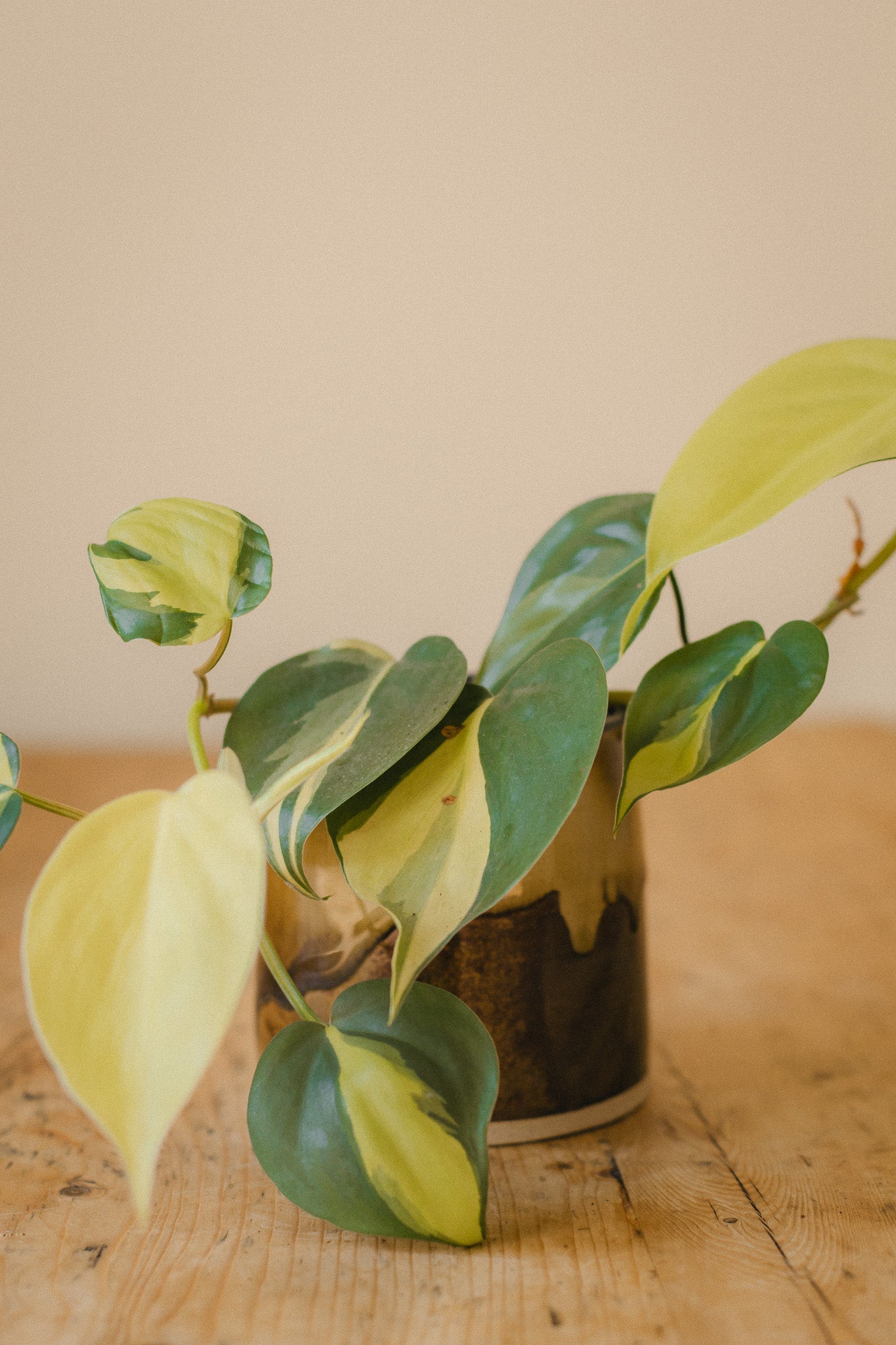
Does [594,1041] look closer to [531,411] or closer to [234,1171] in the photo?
[234,1171]

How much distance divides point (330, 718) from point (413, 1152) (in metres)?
0.14

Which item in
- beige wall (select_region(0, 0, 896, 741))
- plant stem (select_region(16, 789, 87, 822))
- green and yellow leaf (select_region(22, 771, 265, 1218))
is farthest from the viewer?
beige wall (select_region(0, 0, 896, 741))

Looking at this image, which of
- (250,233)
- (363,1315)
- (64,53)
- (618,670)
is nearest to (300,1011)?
(363,1315)

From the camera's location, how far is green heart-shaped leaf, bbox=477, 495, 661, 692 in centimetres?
41

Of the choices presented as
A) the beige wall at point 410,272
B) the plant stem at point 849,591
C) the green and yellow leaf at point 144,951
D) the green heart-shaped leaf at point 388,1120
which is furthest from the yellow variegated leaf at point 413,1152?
the beige wall at point 410,272

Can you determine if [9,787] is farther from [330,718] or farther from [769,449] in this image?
[769,449]

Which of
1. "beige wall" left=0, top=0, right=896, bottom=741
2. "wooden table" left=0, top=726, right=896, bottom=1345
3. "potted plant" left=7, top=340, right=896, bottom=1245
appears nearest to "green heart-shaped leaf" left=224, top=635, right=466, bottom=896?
"potted plant" left=7, top=340, right=896, bottom=1245

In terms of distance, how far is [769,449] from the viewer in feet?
1.05

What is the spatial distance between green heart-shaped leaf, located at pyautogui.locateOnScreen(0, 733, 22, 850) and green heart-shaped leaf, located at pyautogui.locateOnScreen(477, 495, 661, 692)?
6.8 inches

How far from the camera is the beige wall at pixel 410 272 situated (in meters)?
1.25

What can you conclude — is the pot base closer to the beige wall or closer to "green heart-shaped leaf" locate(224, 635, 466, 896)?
"green heart-shaped leaf" locate(224, 635, 466, 896)

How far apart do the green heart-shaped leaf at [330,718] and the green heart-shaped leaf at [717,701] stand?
0.22ft

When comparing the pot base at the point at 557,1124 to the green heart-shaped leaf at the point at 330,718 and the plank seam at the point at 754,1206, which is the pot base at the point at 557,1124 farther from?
the green heart-shaped leaf at the point at 330,718

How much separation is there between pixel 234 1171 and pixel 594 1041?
0.51 feet
